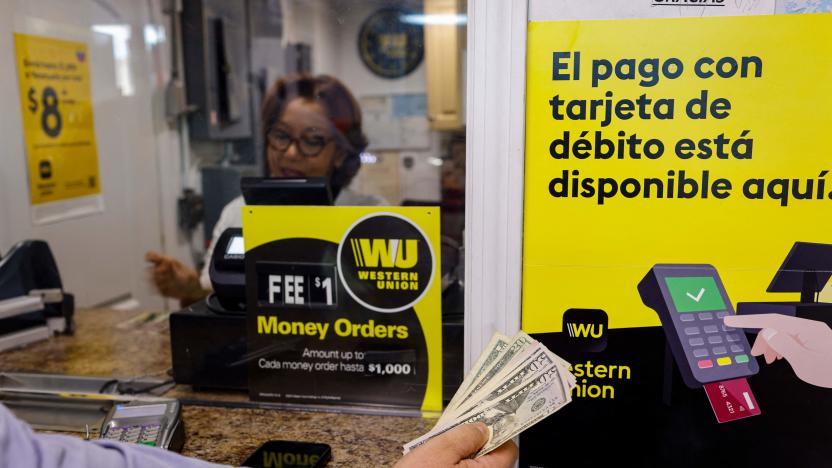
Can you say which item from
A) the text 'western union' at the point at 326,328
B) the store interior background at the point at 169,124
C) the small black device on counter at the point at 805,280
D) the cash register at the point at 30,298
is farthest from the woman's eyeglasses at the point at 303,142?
the small black device on counter at the point at 805,280

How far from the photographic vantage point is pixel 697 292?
33.3 inches

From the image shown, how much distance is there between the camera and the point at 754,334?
2.76ft

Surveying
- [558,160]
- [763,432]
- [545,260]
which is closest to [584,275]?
[545,260]

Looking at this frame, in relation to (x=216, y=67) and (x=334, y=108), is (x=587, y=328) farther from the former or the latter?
(x=216, y=67)

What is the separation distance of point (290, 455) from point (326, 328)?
0.21m

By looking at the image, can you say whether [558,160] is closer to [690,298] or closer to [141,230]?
[690,298]

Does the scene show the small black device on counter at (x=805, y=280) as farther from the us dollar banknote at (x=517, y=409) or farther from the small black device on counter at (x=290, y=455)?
the small black device on counter at (x=290, y=455)

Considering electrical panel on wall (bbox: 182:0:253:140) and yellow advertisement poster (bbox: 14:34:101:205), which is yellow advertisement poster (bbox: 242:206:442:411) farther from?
electrical panel on wall (bbox: 182:0:253:140)

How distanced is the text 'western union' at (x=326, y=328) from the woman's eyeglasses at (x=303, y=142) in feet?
3.68

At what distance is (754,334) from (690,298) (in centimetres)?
10

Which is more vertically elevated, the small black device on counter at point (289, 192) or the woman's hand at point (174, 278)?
the small black device on counter at point (289, 192)

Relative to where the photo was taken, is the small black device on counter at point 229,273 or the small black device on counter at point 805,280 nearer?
the small black device on counter at point 805,280

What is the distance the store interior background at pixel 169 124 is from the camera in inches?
83.0

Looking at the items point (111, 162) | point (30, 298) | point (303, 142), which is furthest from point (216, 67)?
point (30, 298)
